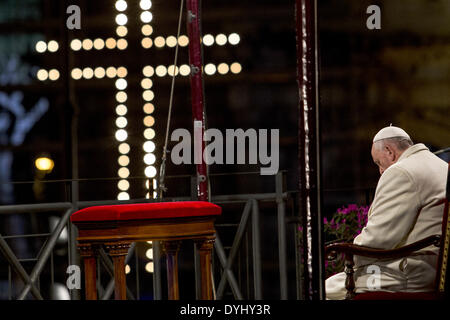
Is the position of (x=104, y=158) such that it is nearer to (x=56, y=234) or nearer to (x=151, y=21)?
(x=151, y=21)

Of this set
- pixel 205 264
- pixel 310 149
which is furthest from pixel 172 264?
pixel 310 149

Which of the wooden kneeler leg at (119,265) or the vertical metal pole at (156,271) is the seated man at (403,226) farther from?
the vertical metal pole at (156,271)

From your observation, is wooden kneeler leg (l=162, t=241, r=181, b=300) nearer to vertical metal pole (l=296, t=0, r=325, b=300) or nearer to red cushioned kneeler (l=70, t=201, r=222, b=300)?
red cushioned kneeler (l=70, t=201, r=222, b=300)

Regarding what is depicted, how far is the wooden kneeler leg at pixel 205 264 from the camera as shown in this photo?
3.12 meters

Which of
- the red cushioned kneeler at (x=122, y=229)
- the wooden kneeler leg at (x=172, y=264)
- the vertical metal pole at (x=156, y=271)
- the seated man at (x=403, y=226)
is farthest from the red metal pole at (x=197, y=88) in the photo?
the red cushioned kneeler at (x=122, y=229)

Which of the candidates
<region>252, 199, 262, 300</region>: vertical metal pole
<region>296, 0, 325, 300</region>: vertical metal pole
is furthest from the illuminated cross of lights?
<region>296, 0, 325, 300</region>: vertical metal pole

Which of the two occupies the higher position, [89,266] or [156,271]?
[89,266]

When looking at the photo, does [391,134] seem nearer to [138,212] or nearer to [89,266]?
[138,212]

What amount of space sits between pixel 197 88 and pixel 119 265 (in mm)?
1682

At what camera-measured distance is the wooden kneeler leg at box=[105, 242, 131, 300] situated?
2.90 meters

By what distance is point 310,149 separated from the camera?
7.41ft

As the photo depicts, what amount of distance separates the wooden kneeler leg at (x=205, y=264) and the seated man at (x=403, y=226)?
2.13 ft

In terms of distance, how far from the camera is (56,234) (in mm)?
4953
